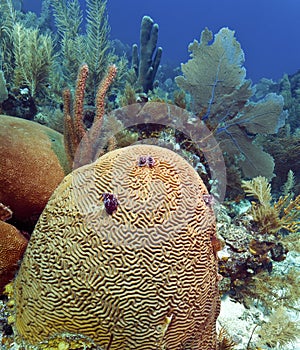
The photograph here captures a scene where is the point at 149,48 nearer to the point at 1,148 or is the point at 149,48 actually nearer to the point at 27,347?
the point at 1,148

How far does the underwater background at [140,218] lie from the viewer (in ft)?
6.79

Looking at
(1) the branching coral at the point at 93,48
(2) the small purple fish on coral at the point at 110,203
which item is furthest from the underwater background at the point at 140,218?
(1) the branching coral at the point at 93,48

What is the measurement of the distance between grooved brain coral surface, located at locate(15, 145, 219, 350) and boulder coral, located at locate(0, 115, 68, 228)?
765 millimetres

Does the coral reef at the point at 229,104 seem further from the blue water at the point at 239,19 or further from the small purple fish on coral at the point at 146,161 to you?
the blue water at the point at 239,19

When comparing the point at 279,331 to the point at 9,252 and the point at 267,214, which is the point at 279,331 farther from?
the point at 9,252

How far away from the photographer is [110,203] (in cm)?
213

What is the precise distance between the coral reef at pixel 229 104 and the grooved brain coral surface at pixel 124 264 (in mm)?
3274

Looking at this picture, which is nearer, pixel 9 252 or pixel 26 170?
pixel 9 252

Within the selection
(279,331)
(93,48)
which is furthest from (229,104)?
(93,48)

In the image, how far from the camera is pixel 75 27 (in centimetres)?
832

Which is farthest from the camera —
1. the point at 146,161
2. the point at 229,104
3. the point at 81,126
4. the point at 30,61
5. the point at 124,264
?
the point at 30,61

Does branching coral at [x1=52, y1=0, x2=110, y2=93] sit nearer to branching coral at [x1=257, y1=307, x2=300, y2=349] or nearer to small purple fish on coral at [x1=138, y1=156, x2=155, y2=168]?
small purple fish on coral at [x1=138, y1=156, x2=155, y2=168]

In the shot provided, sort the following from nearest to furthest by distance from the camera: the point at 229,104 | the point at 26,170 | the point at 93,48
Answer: the point at 26,170 < the point at 229,104 < the point at 93,48

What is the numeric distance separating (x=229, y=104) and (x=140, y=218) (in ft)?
12.9
